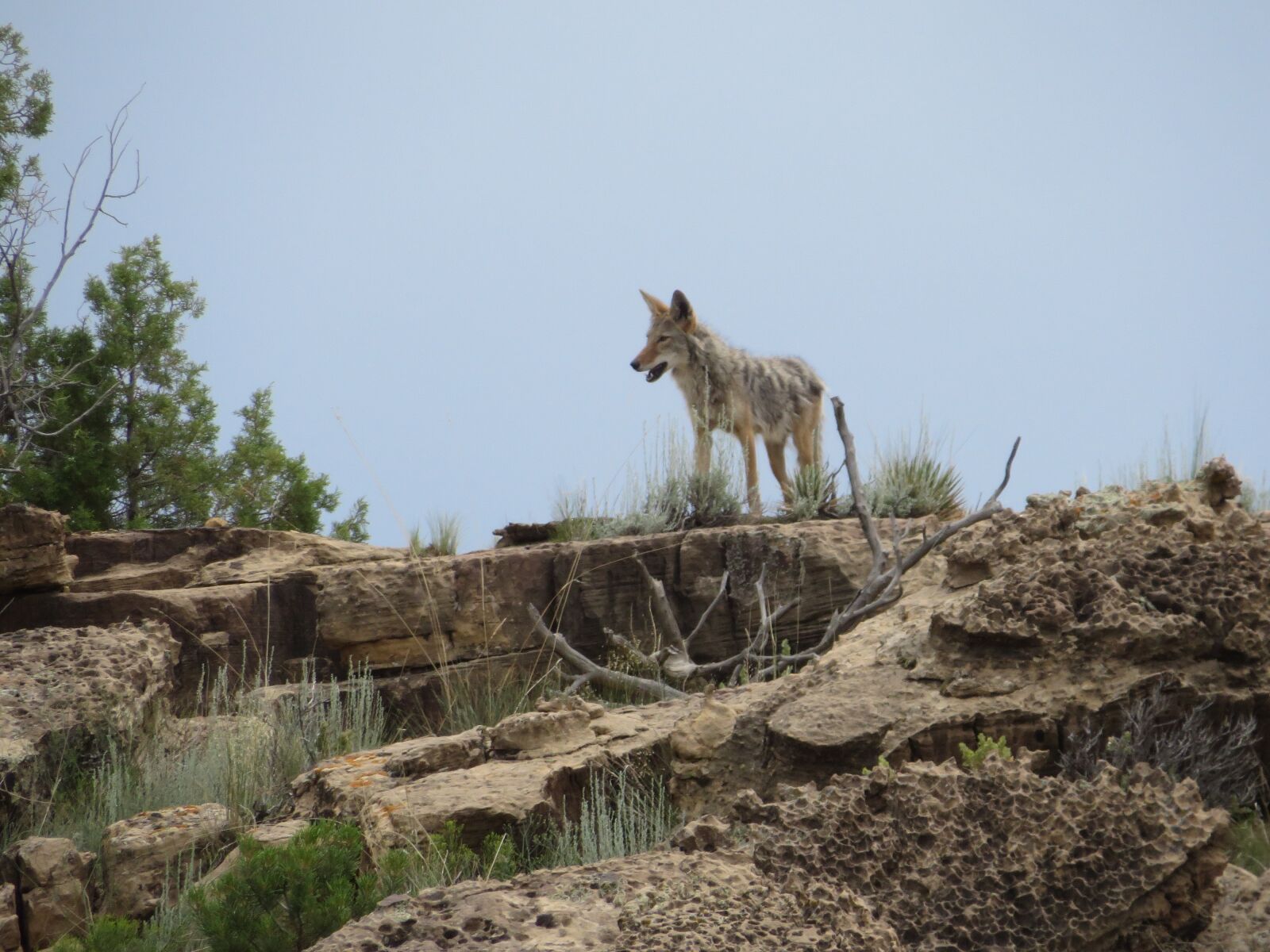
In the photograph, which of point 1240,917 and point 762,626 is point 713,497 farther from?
point 1240,917

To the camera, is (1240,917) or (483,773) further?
(483,773)

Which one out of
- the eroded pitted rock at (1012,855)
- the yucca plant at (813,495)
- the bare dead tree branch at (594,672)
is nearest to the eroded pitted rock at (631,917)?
the eroded pitted rock at (1012,855)

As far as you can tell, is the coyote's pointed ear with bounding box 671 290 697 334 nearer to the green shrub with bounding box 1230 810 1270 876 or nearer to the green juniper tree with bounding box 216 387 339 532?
the green juniper tree with bounding box 216 387 339 532

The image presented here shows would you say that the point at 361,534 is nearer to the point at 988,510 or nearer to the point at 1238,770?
the point at 988,510

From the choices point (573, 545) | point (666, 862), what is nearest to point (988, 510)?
point (573, 545)

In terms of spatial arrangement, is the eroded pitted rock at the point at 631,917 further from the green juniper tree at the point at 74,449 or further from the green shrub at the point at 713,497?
the green juniper tree at the point at 74,449

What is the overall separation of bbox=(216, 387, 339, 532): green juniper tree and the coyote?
5.40 meters

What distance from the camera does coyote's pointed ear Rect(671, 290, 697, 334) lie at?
47.5ft

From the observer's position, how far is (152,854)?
6.69 m

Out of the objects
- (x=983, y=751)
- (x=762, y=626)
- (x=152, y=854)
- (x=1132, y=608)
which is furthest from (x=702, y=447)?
(x=983, y=751)

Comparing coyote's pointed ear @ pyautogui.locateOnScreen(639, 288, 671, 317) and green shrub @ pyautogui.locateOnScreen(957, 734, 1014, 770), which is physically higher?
coyote's pointed ear @ pyautogui.locateOnScreen(639, 288, 671, 317)

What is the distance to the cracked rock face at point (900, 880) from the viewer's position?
3.55m

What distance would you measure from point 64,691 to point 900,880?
641 centimetres

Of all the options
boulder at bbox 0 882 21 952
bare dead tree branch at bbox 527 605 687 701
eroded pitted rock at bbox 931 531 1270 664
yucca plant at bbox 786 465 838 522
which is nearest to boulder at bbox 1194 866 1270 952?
eroded pitted rock at bbox 931 531 1270 664
